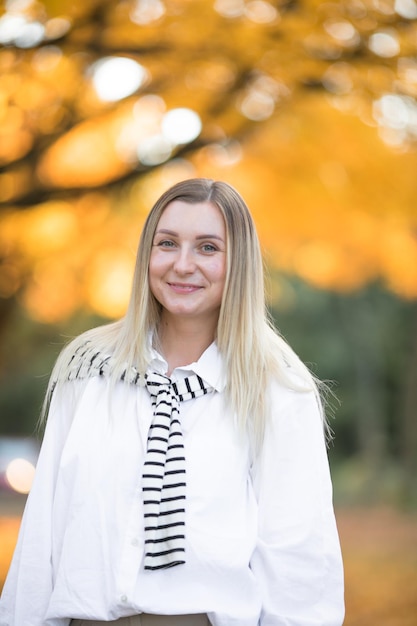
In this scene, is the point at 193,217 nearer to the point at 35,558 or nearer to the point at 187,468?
the point at 187,468

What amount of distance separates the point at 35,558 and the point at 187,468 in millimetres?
483

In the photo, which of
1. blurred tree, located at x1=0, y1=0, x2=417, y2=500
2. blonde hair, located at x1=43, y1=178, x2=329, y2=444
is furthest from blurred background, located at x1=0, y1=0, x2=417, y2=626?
blonde hair, located at x1=43, y1=178, x2=329, y2=444

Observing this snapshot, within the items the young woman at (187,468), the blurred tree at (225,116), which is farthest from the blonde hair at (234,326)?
the blurred tree at (225,116)

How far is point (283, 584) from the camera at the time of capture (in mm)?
2359

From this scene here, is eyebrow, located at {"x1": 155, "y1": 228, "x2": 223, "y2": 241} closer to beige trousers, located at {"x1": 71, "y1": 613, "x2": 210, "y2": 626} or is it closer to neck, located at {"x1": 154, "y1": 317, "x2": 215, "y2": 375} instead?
neck, located at {"x1": 154, "y1": 317, "x2": 215, "y2": 375}

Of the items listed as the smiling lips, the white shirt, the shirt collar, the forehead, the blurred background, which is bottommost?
the white shirt

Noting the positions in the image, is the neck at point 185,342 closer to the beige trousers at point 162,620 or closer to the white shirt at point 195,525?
the white shirt at point 195,525

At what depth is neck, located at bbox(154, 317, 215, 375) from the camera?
8.64 ft

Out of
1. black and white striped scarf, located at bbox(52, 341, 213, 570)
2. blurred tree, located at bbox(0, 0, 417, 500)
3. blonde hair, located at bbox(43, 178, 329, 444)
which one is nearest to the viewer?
black and white striped scarf, located at bbox(52, 341, 213, 570)

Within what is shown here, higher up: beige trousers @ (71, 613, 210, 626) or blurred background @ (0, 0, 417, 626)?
blurred background @ (0, 0, 417, 626)

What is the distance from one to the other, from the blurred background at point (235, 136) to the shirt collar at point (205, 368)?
0.63 metres

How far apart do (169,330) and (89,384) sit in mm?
322

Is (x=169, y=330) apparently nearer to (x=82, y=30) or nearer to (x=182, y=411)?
(x=182, y=411)

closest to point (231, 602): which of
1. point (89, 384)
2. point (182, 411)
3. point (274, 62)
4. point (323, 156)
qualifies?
point (182, 411)
